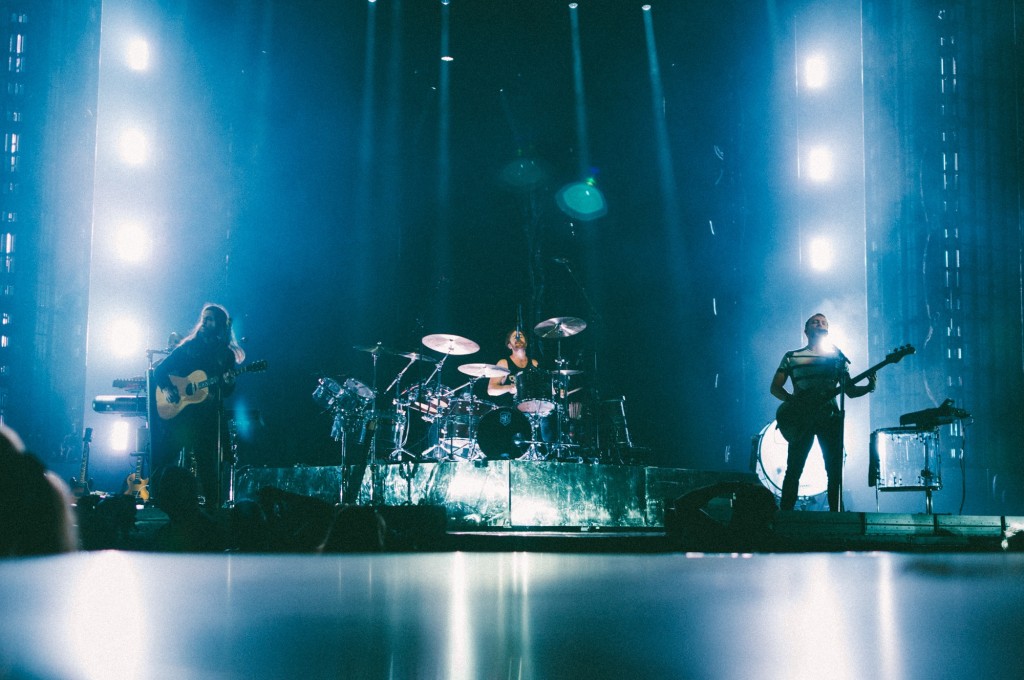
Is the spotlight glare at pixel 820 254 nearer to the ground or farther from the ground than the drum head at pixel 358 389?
farther from the ground

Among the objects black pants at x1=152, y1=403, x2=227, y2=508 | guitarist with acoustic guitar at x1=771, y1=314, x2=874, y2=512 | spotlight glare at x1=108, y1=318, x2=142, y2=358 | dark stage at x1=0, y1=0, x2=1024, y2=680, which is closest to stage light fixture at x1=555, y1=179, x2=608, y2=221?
dark stage at x1=0, y1=0, x2=1024, y2=680

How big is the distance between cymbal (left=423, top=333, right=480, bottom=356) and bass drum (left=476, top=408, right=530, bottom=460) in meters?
0.71

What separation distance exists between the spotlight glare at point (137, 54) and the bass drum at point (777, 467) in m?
6.59

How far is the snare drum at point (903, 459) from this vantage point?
6.30 m

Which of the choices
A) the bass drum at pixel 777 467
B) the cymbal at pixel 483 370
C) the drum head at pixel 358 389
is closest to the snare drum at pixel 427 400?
the cymbal at pixel 483 370

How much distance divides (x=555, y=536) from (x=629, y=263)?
509 cm

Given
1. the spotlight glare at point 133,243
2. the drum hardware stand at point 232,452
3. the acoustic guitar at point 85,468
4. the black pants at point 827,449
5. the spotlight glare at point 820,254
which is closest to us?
the black pants at point 827,449

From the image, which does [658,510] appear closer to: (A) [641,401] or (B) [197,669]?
(A) [641,401]

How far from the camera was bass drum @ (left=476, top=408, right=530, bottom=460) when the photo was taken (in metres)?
6.56

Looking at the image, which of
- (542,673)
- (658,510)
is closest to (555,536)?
(658,510)

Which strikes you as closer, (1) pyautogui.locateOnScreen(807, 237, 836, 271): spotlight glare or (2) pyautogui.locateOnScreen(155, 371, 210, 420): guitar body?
(2) pyautogui.locateOnScreen(155, 371, 210, 420): guitar body

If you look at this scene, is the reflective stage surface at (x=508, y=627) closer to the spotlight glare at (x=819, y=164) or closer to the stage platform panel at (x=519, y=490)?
the stage platform panel at (x=519, y=490)

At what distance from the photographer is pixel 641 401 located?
8.45 meters

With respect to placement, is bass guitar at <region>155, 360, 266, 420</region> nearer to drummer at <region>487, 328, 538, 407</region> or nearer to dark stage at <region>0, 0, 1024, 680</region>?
dark stage at <region>0, 0, 1024, 680</region>
